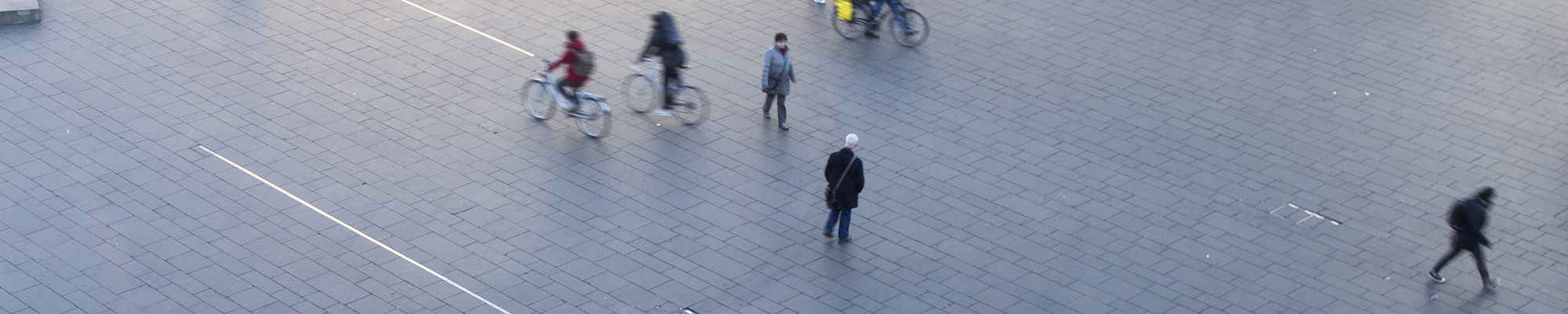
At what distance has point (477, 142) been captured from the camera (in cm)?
1248

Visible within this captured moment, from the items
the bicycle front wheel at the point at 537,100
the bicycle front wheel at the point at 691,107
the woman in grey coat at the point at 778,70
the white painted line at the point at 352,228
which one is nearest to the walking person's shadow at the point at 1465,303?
the woman in grey coat at the point at 778,70

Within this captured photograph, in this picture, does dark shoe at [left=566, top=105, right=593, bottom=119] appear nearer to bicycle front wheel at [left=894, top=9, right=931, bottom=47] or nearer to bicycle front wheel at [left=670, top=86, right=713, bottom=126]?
bicycle front wheel at [left=670, top=86, right=713, bottom=126]

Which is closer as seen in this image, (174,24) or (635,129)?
(635,129)

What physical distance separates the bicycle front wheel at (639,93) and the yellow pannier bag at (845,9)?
2635 millimetres

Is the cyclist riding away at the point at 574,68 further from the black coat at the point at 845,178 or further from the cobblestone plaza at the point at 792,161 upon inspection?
the black coat at the point at 845,178

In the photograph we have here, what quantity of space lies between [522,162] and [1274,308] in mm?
6149

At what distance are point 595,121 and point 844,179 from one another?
323 cm

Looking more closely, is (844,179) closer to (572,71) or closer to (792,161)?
(792,161)

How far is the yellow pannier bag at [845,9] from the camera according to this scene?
48.8 ft

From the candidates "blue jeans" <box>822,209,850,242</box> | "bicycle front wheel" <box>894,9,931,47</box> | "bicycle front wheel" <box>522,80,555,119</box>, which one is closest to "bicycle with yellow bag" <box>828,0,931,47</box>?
"bicycle front wheel" <box>894,9,931,47</box>

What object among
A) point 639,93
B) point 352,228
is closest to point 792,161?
point 639,93

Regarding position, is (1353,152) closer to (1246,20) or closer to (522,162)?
(1246,20)

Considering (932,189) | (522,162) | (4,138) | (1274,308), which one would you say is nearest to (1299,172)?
(1274,308)

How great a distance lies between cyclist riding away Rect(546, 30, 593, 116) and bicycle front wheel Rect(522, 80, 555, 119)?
221mm
